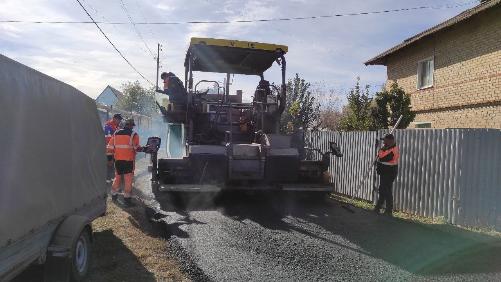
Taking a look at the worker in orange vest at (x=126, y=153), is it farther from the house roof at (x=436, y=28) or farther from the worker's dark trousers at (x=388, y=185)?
the house roof at (x=436, y=28)

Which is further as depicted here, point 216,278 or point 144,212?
point 144,212

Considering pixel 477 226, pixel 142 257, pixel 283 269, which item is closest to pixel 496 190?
pixel 477 226

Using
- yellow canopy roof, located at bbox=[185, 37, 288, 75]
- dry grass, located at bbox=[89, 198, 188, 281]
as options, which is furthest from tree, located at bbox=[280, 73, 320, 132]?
dry grass, located at bbox=[89, 198, 188, 281]

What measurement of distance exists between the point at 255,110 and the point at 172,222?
11.6 feet

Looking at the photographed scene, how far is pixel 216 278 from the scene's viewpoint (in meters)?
4.75

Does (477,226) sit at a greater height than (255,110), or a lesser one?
lesser

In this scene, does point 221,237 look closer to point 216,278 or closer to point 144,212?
point 216,278

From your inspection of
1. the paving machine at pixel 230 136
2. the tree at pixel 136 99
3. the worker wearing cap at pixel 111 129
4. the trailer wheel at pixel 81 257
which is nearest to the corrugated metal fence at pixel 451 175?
the paving machine at pixel 230 136

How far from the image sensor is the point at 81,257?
→ 462 cm

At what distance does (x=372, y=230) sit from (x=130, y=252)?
3.70m

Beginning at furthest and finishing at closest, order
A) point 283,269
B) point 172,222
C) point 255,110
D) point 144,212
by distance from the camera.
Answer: point 255,110 → point 144,212 → point 172,222 → point 283,269

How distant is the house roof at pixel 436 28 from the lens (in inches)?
497

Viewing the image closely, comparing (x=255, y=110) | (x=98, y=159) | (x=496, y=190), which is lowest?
(x=496, y=190)

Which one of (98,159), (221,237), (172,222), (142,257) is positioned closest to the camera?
(142,257)
